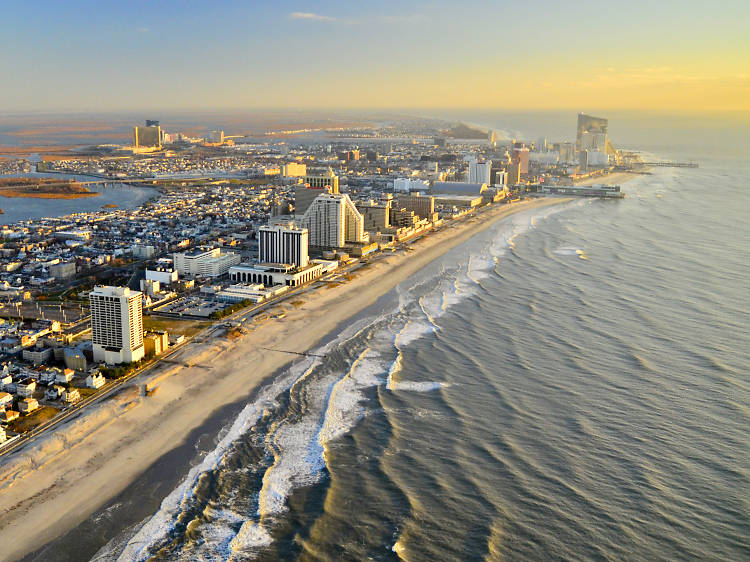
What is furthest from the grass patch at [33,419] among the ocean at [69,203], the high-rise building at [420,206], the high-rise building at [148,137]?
the high-rise building at [148,137]

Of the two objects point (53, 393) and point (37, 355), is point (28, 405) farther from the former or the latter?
point (37, 355)

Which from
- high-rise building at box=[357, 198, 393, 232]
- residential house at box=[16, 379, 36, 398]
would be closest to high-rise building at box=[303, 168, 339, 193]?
high-rise building at box=[357, 198, 393, 232]

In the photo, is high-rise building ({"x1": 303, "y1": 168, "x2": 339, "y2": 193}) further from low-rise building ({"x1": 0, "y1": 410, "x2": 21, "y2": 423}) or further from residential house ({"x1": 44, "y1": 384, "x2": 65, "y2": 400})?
low-rise building ({"x1": 0, "y1": 410, "x2": 21, "y2": 423})

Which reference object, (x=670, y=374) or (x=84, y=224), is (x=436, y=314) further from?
(x=84, y=224)

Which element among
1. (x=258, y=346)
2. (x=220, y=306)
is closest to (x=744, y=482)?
(x=258, y=346)

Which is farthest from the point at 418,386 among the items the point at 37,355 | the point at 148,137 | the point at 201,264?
the point at 148,137

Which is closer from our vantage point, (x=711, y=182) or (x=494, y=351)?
(x=494, y=351)
